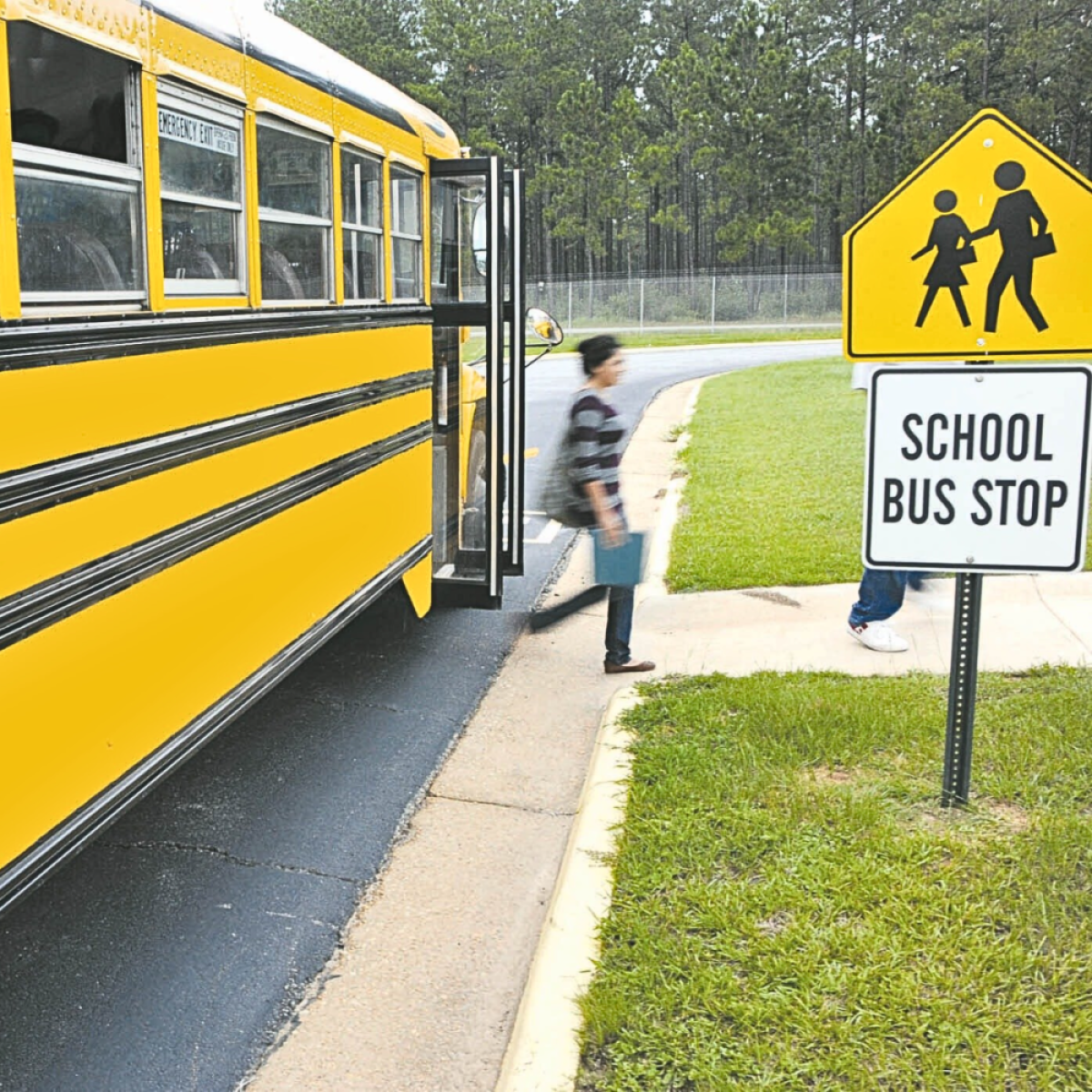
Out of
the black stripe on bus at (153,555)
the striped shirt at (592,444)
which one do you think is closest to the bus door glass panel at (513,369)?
the striped shirt at (592,444)

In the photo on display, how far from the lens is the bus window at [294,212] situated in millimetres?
4004

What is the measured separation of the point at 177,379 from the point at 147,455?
26 centimetres

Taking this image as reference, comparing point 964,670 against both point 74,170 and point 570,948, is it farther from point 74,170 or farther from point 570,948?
point 74,170

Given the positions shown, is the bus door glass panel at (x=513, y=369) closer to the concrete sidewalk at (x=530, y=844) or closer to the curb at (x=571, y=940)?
the concrete sidewalk at (x=530, y=844)

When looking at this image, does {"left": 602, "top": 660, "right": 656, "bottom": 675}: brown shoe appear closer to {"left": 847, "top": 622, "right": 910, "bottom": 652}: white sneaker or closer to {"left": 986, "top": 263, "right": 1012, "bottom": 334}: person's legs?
{"left": 847, "top": 622, "right": 910, "bottom": 652}: white sneaker

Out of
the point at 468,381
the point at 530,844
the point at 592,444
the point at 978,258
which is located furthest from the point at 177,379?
the point at 468,381

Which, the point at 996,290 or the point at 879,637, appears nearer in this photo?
the point at 996,290

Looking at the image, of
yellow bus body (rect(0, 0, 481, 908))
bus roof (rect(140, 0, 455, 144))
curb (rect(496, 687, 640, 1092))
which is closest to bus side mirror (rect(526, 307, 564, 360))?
bus roof (rect(140, 0, 455, 144))

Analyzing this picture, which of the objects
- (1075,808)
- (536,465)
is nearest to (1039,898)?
(1075,808)

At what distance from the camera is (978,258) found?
3.74 m

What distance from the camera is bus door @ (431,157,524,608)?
586 cm

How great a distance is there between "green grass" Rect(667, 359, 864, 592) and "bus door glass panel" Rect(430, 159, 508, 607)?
56.2 inches

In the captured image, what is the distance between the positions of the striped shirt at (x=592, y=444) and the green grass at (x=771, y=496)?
169 centimetres

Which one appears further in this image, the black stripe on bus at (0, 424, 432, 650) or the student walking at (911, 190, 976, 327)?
the student walking at (911, 190, 976, 327)
